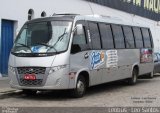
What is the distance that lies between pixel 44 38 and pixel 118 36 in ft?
14.8

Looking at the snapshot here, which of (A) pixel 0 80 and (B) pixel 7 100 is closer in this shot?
(B) pixel 7 100

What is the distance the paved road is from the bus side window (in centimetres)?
159

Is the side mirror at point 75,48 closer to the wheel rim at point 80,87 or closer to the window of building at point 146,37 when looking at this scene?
the wheel rim at point 80,87

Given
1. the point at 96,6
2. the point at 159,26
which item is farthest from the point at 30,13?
the point at 159,26

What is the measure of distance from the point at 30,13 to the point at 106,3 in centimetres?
807

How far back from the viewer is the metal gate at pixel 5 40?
18.9 m

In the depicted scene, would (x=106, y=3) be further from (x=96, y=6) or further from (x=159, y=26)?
(x=159, y=26)

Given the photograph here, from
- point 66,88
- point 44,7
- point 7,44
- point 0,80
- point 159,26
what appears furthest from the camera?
point 159,26

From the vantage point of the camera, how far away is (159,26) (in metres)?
38.2

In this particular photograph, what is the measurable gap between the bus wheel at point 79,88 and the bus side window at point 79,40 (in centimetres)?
94

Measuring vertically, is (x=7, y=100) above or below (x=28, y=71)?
below

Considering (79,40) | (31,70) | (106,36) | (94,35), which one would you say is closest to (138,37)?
(106,36)

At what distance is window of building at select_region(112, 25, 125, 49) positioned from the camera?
1714 centimetres

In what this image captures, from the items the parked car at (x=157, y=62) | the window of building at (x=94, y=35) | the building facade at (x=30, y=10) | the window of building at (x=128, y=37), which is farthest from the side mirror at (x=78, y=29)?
the parked car at (x=157, y=62)
